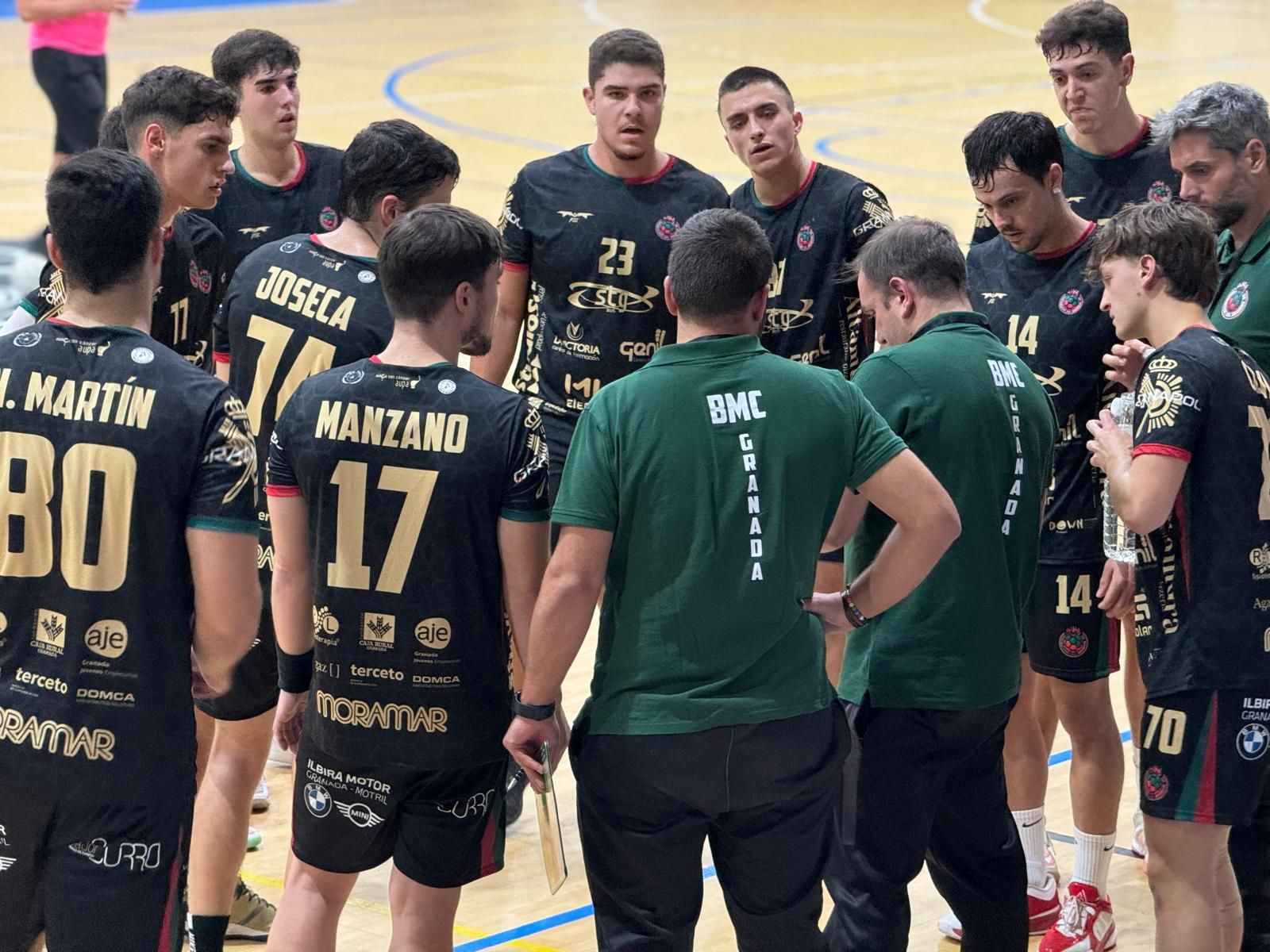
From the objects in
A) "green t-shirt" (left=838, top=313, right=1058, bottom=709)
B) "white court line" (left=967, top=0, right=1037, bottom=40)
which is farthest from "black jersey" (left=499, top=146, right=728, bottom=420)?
"white court line" (left=967, top=0, right=1037, bottom=40)

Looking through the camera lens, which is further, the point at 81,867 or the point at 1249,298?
the point at 1249,298

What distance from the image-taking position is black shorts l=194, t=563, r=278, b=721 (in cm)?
500

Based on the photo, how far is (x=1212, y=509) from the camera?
14.1ft

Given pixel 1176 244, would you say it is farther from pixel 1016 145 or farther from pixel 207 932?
pixel 207 932

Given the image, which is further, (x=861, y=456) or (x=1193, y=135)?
(x=1193, y=135)

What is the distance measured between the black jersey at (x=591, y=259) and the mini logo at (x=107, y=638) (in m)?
2.89

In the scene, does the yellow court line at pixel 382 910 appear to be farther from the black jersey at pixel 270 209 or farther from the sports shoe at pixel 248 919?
Result: the black jersey at pixel 270 209

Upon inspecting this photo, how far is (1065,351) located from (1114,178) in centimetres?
111

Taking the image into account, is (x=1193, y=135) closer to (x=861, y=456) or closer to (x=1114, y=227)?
(x=1114, y=227)

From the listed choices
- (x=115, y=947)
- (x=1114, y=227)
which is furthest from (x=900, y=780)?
(x=115, y=947)

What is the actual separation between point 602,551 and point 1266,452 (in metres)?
1.74

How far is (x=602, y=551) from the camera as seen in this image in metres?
3.81

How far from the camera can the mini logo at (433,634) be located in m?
3.97

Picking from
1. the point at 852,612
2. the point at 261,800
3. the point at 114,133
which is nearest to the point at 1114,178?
the point at 852,612
